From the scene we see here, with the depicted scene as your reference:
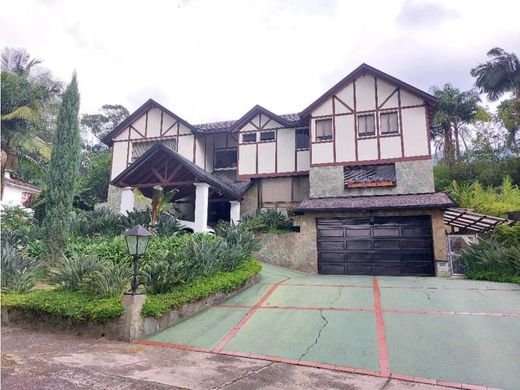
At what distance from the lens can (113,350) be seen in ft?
21.2

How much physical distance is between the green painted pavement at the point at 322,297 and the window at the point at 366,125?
9646 millimetres

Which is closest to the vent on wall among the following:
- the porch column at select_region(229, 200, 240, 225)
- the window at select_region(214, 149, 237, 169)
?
the porch column at select_region(229, 200, 240, 225)

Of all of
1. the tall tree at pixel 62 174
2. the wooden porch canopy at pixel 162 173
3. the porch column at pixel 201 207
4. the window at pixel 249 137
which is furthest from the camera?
the window at pixel 249 137

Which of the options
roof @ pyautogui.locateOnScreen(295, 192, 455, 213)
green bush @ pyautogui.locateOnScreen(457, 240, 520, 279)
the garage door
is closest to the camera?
green bush @ pyautogui.locateOnScreen(457, 240, 520, 279)

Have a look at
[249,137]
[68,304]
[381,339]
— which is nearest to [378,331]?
[381,339]

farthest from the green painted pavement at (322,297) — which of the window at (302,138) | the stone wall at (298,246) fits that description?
the window at (302,138)

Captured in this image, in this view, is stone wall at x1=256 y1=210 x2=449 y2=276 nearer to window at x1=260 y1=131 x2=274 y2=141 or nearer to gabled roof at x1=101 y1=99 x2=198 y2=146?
window at x1=260 y1=131 x2=274 y2=141

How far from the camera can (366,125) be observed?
1798cm

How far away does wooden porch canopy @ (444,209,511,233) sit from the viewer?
1453 cm

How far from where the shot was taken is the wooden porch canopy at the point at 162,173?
51.1 feet

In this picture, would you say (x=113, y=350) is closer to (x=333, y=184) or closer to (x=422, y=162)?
(x=333, y=184)

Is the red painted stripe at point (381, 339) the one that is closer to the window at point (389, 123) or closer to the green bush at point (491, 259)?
the green bush at point (491, 259)

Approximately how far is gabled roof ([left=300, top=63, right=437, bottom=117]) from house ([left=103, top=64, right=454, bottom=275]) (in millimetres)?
52

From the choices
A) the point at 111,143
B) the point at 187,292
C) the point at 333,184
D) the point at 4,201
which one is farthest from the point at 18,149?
the point at 333,184
